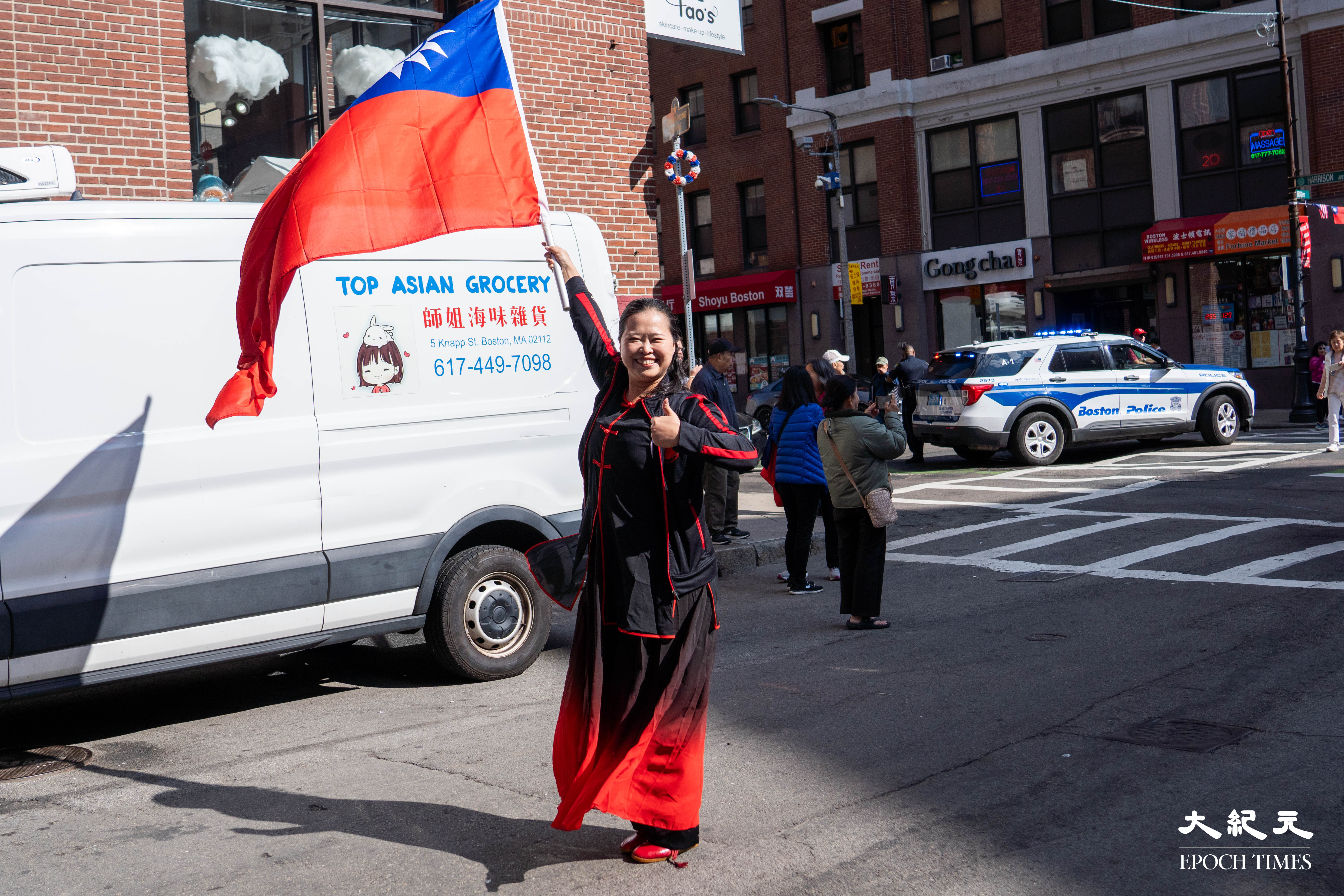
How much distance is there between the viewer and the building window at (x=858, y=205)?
3350 cm

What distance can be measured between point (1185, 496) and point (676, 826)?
10962mm

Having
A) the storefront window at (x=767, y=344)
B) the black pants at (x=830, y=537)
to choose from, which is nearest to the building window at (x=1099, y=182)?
the storefront window at (x=767, y=344)

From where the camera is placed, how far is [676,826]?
4.08 m

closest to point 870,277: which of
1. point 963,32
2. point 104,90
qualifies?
point 963,32

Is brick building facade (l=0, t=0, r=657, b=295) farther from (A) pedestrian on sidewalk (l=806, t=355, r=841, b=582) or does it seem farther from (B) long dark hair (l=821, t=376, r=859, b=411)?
(B) long dark hair (l=821, t=376, r=859, b=411)

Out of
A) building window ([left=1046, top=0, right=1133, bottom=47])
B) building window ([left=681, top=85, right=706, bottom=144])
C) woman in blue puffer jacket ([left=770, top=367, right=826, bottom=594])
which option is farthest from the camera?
building window ([left=681, top=85, right=706, bottom=144])

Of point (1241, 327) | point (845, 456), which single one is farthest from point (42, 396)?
point (1241, 327)

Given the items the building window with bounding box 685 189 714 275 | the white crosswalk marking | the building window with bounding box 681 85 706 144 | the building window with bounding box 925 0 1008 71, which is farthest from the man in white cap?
the building window with bounding box 681 85 706 144

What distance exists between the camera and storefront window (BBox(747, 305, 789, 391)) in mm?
36031

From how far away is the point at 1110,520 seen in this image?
12.0 m

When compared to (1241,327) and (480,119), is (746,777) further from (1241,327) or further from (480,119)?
(1241,327)

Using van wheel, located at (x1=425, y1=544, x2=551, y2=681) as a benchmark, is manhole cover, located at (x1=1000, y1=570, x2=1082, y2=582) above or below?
below

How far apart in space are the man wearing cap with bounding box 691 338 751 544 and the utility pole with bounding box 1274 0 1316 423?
48.1 ft

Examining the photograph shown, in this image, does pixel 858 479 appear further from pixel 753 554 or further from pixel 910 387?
pixel 910 387
